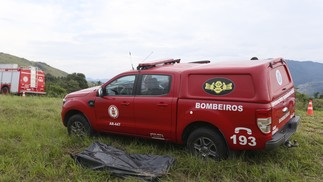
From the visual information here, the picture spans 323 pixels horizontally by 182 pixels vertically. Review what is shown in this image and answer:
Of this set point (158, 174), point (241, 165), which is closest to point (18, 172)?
point (158, 174)

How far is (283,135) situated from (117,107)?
2.97 metres

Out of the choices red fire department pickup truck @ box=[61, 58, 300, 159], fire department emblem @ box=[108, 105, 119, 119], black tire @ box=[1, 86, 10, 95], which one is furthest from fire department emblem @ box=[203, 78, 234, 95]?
black tire @ box=[1, 86, 10, 95]

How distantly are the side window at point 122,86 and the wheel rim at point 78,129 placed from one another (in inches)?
40.2

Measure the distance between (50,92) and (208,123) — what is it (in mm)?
25219

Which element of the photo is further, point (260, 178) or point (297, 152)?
point (297, 152)

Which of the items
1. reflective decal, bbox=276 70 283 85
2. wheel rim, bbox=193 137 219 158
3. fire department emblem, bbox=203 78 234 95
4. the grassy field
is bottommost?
the grassy field

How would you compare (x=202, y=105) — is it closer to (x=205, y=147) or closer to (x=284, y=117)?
(x=205, y=147)

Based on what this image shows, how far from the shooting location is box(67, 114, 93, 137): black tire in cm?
666

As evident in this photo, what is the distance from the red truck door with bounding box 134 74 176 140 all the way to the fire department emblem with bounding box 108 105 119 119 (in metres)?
0.48

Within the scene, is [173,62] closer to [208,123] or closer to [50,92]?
[208,123]

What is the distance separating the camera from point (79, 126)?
6.78 meters

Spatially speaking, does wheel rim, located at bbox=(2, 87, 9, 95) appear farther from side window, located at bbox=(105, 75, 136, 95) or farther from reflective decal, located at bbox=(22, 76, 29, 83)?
side window, located at bbox=(105, 75, 136, 95)

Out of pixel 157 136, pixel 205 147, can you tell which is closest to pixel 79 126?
pixel 157 136

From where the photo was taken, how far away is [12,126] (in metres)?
7.62
